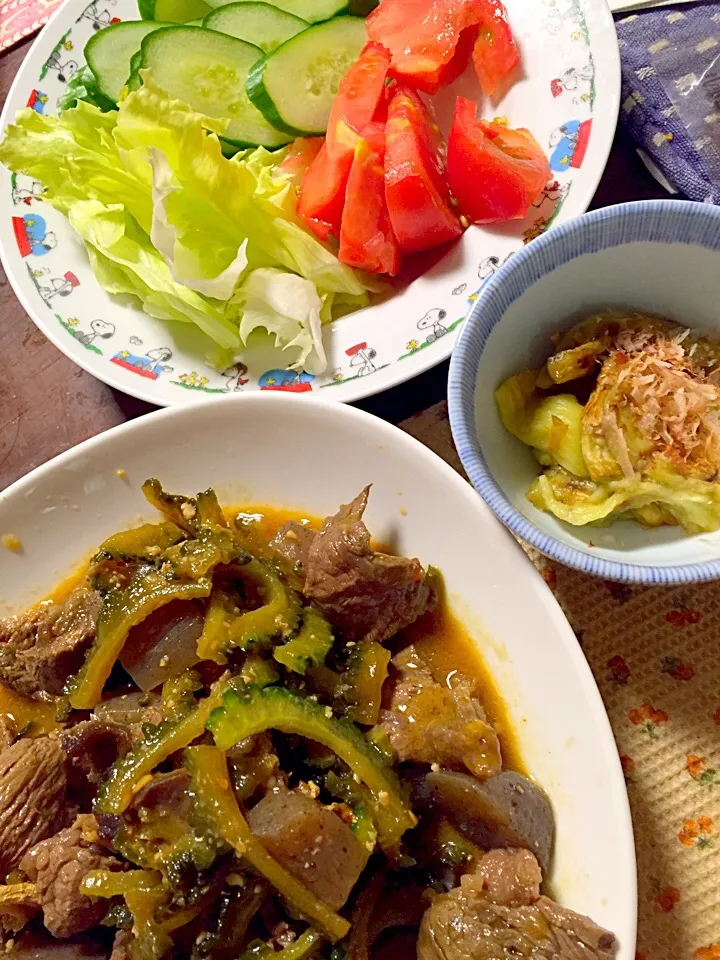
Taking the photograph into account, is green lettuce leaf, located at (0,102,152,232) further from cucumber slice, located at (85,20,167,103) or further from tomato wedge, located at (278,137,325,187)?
tomato wedge, located at (278,137,325,187)

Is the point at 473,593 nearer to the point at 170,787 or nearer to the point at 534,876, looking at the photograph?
the point at 534,876

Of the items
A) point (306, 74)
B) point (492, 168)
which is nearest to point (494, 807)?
point (492, 168)

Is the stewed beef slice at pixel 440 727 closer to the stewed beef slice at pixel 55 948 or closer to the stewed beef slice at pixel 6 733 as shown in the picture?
the stewed beef slice at pixel 55 948

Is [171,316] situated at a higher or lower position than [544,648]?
higher

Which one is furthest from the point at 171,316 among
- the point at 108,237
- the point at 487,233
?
the point at 487,233

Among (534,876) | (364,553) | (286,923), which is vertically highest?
(364,553)

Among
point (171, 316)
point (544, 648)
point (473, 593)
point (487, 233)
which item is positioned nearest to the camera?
point (544, 648)

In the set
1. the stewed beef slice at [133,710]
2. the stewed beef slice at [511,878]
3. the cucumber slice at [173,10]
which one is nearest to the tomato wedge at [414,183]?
the cucumber slice at [173,10]
